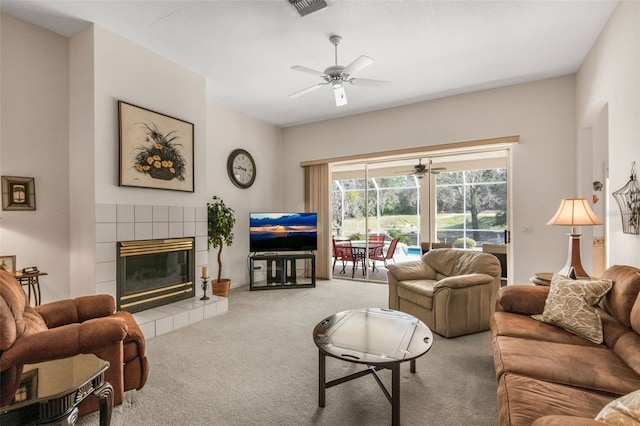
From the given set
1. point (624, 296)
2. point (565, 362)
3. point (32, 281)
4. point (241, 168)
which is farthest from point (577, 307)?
point (241, 168)

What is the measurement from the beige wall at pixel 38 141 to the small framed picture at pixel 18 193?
0.05 meters

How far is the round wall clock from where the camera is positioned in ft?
17.3

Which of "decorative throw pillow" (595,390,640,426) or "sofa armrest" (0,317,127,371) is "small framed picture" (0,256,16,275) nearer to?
"sofa armrest" (0,317,127,371)

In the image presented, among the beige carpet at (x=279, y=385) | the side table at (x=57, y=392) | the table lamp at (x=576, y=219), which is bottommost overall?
the beige carpet at (x=279, y=385)

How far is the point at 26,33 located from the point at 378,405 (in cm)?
440

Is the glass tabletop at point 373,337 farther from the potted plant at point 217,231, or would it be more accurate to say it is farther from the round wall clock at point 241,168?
the round wall clock at point 241,168

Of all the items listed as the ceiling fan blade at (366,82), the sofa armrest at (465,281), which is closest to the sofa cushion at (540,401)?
the sofa armrest at (465,281)

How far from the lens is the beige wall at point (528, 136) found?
13.5 feet

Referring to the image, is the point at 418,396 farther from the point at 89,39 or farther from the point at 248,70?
the point at 89,39

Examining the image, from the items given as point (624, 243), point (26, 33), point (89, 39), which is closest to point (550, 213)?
point (624, 243)

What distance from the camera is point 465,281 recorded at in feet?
10.1

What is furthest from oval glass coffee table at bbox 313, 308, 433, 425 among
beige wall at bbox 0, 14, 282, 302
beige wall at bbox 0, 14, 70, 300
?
beige wall at bbox 0, 14, 70, 300

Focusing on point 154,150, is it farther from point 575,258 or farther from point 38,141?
point 575,258

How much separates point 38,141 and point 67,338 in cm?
229
